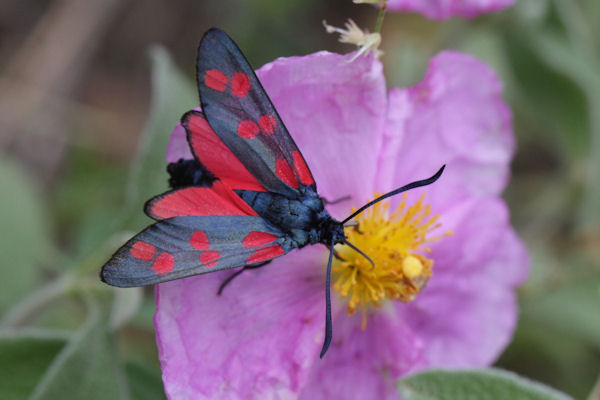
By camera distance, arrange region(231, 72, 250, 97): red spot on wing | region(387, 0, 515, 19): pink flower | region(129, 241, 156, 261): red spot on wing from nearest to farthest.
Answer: region(129, 241, 156, 261): red spot on wing
region(231, 72, 250, 97): red spot on wing
region(387, 0, 515, 19): pink flower

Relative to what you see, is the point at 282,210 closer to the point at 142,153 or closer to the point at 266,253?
the point at 266,253

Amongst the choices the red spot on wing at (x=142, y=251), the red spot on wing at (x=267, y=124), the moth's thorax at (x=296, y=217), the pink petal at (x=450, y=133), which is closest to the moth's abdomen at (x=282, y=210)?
the moth's thorax at (x=296, y=217)


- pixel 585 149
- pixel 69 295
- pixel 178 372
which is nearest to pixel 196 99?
pixel 69 295

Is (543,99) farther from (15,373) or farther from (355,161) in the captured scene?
(15,373)

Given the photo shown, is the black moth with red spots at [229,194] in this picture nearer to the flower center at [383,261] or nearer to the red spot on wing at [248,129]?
the red spot on wing at [248,129]

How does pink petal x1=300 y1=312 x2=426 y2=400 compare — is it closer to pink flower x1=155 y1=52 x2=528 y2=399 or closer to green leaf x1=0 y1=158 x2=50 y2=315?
pink flower x1=155 y1=52 x2=528 y2=399

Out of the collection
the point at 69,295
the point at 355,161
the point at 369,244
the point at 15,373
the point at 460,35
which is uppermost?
the point at 460,35

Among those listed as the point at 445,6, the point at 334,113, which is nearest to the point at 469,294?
the point at 334,113

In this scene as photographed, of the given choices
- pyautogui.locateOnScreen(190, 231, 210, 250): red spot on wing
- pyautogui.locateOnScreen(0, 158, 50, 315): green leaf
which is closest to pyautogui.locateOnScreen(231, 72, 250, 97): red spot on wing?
pyautogui.locateOnScreen(190, 231, 210, 250): red spot on wing
